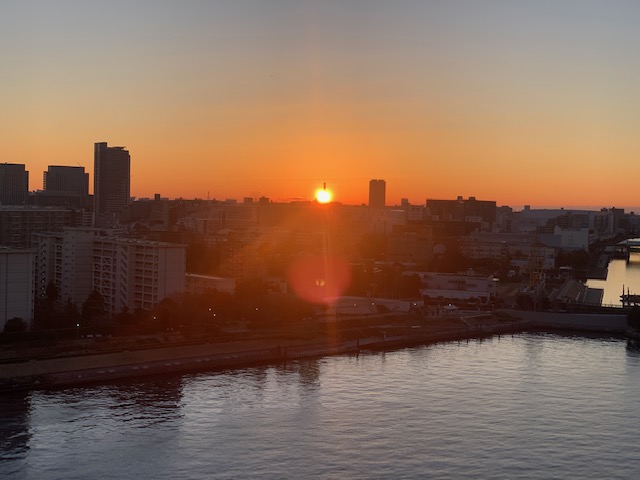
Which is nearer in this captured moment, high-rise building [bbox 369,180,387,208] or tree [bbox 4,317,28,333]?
tree [bbox 4,317,28,333]

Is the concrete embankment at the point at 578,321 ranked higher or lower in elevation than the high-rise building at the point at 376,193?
lower

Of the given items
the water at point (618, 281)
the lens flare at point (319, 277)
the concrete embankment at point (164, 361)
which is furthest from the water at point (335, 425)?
the water at point (618, 281)

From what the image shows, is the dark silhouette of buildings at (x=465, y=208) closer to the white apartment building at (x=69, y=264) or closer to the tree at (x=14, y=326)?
the white apartment building at (x=69, y=264)

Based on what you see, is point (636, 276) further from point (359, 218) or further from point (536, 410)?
point (536, 410)

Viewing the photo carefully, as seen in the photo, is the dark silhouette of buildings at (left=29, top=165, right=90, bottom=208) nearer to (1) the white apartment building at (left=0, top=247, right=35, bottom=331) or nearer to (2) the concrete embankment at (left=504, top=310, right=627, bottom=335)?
(2) the concrete embankment at (left=504, top=310, right=627, bottom=335)

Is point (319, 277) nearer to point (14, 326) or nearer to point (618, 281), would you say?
point (14, 326)

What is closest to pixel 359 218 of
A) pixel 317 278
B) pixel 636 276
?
pixel 636 276

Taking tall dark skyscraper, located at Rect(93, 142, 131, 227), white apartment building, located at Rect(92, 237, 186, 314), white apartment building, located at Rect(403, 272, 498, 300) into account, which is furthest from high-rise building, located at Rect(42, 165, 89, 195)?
white apartment building, located at Rect(92, 237, 186, 314)
